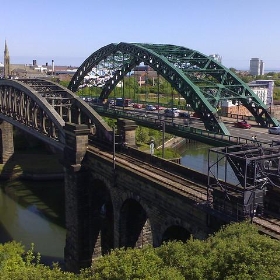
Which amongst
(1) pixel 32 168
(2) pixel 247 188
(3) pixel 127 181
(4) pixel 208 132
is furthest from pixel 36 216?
(2) pixel 247 188

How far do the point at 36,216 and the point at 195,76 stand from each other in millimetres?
28356

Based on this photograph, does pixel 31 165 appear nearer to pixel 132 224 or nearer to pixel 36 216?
pixel 36 216

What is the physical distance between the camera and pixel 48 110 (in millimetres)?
42688

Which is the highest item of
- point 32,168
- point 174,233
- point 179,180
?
point 179,180

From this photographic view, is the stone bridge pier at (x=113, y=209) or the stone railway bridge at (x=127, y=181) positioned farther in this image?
the stone bridge pier at (x=113, y=209)

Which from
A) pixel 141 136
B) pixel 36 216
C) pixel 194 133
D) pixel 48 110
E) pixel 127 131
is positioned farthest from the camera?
pixel 141 136

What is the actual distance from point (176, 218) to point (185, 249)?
879 cm

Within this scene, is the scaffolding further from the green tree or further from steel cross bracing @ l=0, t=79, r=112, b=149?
the green tree

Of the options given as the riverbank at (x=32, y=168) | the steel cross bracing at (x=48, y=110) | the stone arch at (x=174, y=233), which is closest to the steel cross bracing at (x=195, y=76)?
the steel cross bracing at (x=48, y=110)

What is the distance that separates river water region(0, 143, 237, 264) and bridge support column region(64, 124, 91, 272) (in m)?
2.99

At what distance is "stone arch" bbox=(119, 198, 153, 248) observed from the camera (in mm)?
29281

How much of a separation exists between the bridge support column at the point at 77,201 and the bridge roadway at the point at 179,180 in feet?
4.37

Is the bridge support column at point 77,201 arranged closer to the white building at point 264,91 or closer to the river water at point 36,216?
the river water at point 36,216

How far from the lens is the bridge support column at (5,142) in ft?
213
